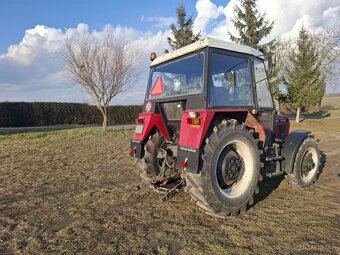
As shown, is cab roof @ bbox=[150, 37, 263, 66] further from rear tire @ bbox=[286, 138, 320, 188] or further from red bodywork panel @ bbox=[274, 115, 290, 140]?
rear tire @ bbox=[286, 138, 320, 188]

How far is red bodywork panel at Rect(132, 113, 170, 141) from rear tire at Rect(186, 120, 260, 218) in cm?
126

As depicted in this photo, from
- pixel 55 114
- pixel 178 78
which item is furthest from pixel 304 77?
pixel 55 114

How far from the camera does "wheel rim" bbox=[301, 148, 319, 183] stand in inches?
233

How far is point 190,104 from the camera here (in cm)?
463

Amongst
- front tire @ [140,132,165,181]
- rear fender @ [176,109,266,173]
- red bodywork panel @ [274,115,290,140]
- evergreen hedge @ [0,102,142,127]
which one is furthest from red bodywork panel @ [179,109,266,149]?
evergreen hedge @ [0,102,142,127]

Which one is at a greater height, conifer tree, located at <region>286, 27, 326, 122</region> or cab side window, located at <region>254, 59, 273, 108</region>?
conifer tree, located at <region>286, 27, 326, 122</region>

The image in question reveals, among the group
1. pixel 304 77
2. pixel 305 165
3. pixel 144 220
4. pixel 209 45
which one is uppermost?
pixel 304 77

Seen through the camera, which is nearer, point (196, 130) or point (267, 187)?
point (196, 130)

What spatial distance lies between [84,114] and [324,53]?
919 inches

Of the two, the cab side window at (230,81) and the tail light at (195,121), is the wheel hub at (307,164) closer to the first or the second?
the cab side window at (230,81)

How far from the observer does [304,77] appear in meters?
23.1

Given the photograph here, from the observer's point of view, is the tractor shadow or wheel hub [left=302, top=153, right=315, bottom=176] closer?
the tractor shadow

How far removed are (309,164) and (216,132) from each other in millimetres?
2760

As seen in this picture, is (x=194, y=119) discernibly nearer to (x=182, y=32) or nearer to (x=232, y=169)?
(x=232, y=169)
